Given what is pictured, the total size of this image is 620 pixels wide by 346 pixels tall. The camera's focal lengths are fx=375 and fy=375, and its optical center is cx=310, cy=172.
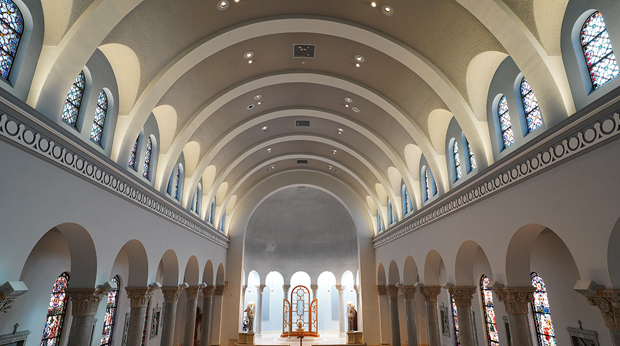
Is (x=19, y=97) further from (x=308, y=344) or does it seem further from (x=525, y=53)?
(x=308, y=344)

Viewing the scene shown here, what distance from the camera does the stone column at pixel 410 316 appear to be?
1855 cm

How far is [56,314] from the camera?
13430mm

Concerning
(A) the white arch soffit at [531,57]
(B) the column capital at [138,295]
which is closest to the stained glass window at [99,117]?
(B) the column capital at [138,295]

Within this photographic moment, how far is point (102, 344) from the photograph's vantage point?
16172 mm

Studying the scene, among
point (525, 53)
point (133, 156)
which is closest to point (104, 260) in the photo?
point (133, 156)

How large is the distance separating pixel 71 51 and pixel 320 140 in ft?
48.9

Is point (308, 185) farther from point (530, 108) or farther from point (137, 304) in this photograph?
point (530, 108)

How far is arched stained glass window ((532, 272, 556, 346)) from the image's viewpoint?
13.4 meters

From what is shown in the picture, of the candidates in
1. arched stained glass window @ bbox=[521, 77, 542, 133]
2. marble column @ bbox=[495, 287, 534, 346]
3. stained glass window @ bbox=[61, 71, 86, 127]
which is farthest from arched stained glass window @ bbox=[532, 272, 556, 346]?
stained glass window @ bbox=[61, 71, 86, 127]

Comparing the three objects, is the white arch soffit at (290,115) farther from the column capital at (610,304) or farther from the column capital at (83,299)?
the column capital at (610,304)

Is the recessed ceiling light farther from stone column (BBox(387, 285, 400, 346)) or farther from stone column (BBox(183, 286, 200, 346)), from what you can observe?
stone column (BBox(387, 285, 400, 346))

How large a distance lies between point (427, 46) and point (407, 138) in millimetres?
5664

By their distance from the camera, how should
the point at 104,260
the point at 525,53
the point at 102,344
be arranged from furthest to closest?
1. the point at 102,344
2. the point at 104,260
3. the point at 525,53

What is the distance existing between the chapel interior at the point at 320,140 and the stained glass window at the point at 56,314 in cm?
7
